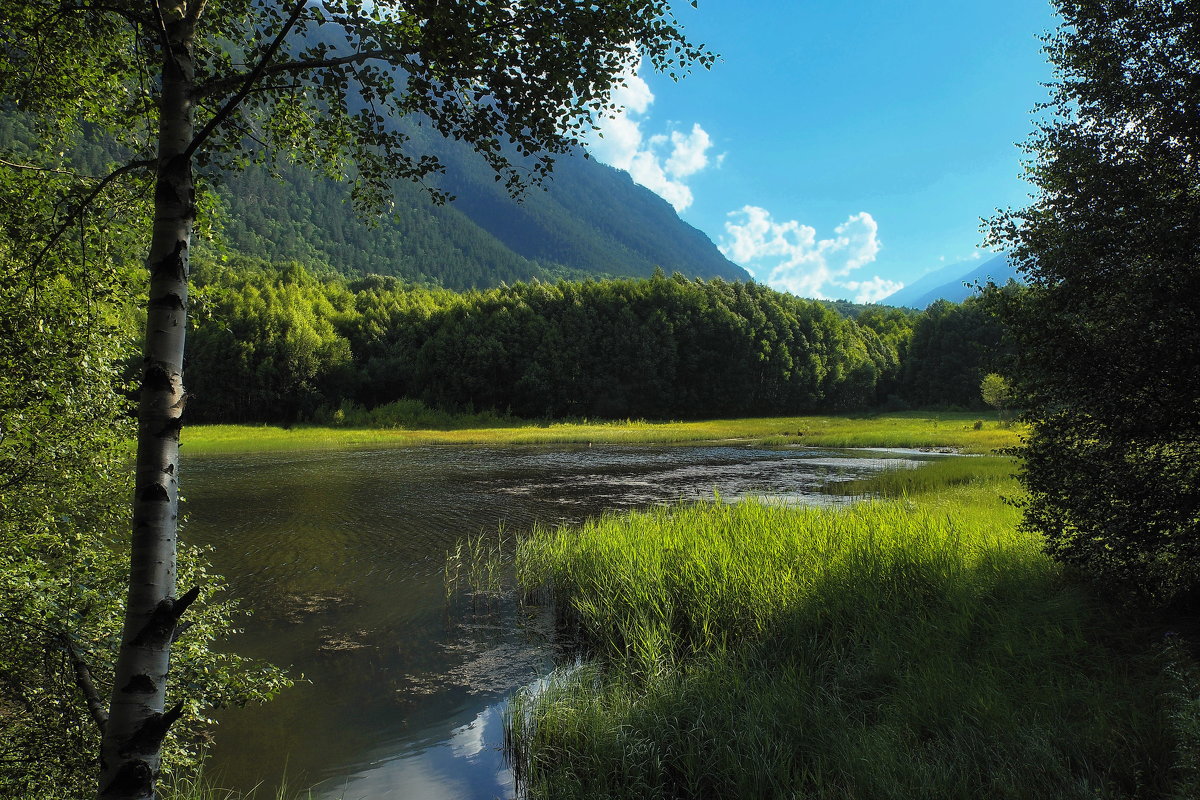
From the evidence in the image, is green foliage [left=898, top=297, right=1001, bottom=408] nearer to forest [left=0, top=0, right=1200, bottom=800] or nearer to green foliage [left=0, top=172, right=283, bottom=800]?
forest [left=0, top=0, right=1200, bottom=800]

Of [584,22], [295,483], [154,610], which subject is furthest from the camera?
[295,483]

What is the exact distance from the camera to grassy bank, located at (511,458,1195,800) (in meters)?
4.50

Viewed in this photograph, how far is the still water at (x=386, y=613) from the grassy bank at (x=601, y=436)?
14978 mm

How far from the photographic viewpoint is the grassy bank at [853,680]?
450 cm

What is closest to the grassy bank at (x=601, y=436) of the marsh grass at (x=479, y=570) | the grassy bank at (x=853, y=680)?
the marsh grass at (x=479, y=570)

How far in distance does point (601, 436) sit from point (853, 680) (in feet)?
161

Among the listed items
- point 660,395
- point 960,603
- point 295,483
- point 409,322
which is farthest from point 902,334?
point 960,603

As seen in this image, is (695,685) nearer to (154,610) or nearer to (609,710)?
(609,710)

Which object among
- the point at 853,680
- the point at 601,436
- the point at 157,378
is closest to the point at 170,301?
the point at 157,378

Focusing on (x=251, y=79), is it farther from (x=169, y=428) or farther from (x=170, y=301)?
(x=169, y=428)

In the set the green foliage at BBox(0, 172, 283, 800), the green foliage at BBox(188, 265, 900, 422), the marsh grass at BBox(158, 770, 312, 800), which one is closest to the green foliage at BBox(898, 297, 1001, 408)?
the green foliage at BBox(188, 265, 900, 422)

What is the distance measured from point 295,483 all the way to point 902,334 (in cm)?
11780

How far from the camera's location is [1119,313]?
6.30m

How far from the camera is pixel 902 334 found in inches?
4690
